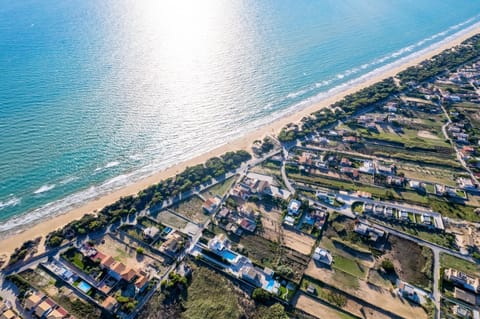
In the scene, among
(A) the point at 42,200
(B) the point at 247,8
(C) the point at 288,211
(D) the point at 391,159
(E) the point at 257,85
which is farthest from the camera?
(B) the point at 247,8

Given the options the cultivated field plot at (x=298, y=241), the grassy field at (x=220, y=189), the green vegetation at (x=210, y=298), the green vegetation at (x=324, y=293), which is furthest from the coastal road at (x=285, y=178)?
the green vegetation at (x=210, y=298)

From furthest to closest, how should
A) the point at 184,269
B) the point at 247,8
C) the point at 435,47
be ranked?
1. the point at 247,8
2. the point at 435,47
3. the point at 184,269

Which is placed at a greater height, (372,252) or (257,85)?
(257,85)

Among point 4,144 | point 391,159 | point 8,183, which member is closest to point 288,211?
point 391,159

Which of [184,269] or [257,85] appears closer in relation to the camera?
[184,269]

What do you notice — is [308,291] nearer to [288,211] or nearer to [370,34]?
[288,211]

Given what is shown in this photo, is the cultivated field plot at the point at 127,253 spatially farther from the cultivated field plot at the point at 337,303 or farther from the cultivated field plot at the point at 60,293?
the cultivated field plot at the point at 337,303

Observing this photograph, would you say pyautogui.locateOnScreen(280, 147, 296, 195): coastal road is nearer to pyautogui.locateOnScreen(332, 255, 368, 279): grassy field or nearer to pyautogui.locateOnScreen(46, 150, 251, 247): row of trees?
pyautogui.locateOnScreen(46, 150, 251, 247): row of trees

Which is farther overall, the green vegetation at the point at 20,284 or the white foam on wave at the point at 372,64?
the white foam on wave at the point at 372,64

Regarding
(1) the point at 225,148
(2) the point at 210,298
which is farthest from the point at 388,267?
(1) the point at 225,148
